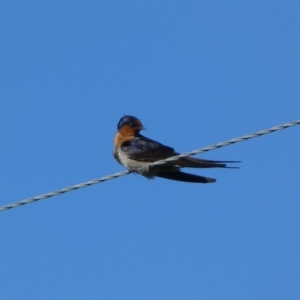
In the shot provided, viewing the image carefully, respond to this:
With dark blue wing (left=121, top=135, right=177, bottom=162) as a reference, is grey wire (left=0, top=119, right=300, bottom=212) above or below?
below

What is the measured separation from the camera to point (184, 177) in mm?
9695

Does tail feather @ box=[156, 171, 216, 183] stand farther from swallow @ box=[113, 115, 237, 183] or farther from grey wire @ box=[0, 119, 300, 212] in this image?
grey wire @ box=[0, 119, 300, 212]

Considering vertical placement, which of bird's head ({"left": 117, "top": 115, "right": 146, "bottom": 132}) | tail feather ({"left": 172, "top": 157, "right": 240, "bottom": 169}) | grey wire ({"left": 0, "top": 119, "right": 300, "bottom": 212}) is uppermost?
bird's head ({"left": 117, "top": 115, "right": 146, "bottom": 132})

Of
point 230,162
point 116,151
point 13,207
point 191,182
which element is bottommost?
point 13,207

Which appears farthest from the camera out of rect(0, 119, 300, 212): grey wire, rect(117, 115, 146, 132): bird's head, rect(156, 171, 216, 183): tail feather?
rect(117, 115, 146, 132): bird's head

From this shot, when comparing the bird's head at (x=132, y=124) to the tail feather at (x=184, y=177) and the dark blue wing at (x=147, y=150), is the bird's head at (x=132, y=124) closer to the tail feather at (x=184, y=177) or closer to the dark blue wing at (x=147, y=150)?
the dark blue wing at (x=147, y=150)

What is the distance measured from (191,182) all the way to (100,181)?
2.34 meters

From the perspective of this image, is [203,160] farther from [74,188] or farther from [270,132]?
[270,132]

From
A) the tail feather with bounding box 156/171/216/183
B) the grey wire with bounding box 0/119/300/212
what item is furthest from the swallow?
the grey wire with bounding box 0/119/300/212

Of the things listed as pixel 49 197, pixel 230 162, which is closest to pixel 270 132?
pixel 230 162

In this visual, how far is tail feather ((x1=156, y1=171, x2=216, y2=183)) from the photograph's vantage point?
30.5 ft

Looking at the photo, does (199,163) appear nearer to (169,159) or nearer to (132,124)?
(169,159)

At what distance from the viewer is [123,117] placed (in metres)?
11.2

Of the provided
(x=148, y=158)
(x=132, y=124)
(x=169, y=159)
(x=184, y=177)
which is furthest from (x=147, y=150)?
(x=169, y=159)
